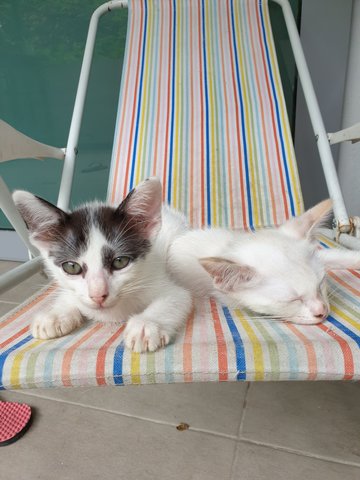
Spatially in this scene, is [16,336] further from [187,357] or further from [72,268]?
[187,357]

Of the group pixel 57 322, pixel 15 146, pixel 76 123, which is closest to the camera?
pixel 57 322

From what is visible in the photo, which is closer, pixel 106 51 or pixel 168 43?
pixel 168 43

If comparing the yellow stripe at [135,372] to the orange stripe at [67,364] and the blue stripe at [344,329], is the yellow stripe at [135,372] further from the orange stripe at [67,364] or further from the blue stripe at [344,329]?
the blue stripe at [344,329]

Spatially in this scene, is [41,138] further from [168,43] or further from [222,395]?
[222,395]

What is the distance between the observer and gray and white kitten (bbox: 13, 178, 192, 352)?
2.86 ft

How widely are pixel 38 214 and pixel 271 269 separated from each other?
0.61m

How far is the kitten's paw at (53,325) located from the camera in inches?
33.8

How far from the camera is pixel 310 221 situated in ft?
3.64

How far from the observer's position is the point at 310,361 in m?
0.67

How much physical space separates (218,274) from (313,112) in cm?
123

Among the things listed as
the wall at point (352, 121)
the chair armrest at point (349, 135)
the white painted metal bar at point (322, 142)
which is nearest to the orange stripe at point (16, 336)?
the white painted metal bar at point (322, 142)

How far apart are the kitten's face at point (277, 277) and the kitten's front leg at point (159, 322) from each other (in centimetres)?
11

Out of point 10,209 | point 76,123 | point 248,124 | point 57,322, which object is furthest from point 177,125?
point 57,322

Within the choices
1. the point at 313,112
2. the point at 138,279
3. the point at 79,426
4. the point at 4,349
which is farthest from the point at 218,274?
the point at 313,112
